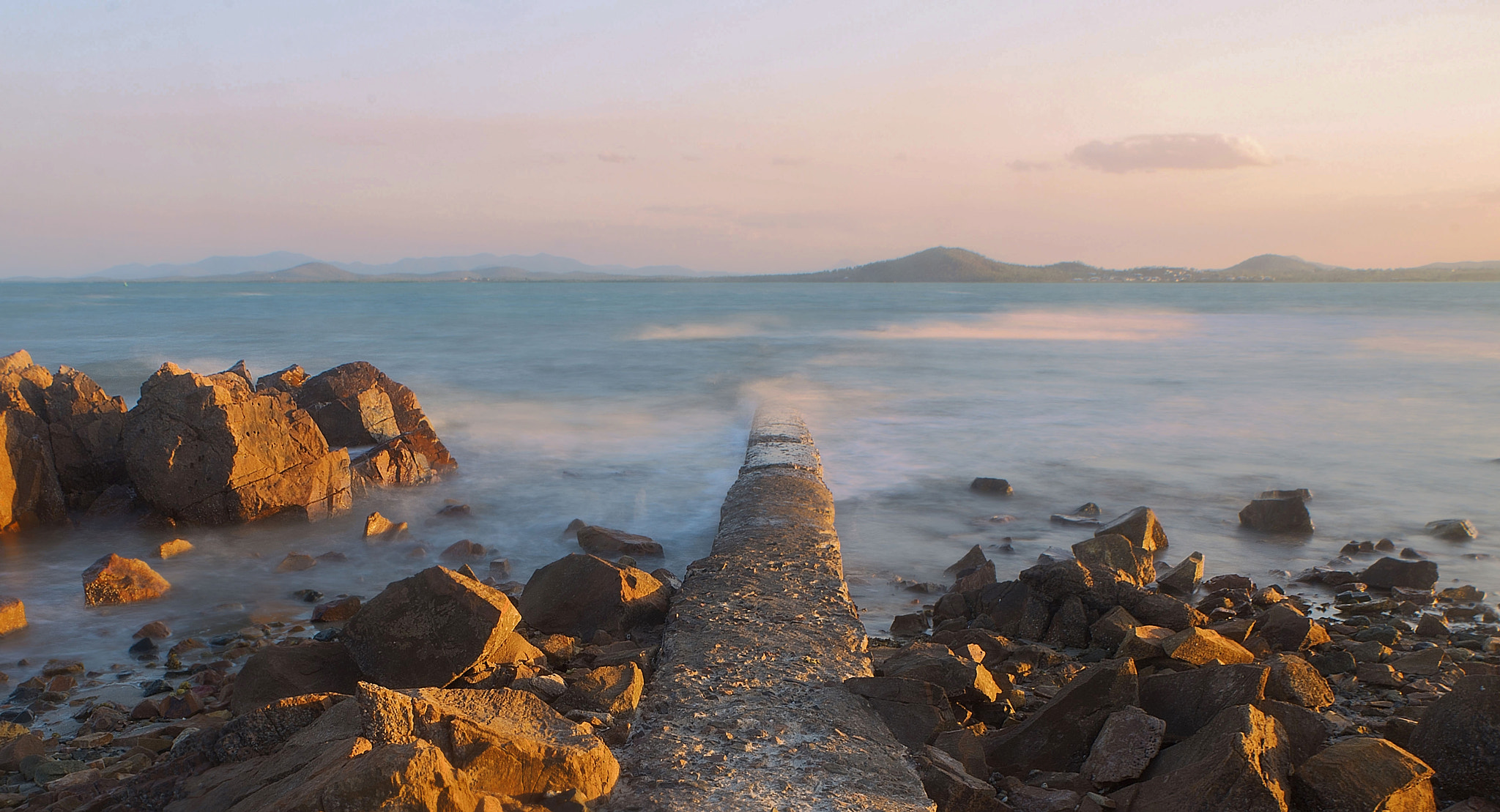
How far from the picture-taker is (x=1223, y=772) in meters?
3.05

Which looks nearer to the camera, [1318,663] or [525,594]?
[1318,663]

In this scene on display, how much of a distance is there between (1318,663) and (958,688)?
2219 millimetres

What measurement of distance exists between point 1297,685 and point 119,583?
773cm

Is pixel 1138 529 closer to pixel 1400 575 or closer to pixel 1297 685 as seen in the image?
pixel 1400 575

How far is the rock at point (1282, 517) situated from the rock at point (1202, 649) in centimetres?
476

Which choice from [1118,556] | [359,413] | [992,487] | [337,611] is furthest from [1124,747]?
[359,413]

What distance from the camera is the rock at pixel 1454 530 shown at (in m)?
8.59

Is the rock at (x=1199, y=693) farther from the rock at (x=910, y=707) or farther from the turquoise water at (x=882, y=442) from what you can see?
the turquoise water at (x=882, y=442)

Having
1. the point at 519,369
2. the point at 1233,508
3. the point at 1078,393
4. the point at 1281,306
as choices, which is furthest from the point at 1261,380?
the point at 1281,306

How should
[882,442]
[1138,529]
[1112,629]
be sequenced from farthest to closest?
[882,442] → [1138,529] → [1112,629]

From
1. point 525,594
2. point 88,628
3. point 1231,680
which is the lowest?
point 88,628

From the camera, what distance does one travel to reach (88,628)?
632 centimetres

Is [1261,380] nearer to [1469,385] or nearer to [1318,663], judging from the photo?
[1469,385]

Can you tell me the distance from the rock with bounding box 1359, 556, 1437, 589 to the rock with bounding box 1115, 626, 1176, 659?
3.26m
